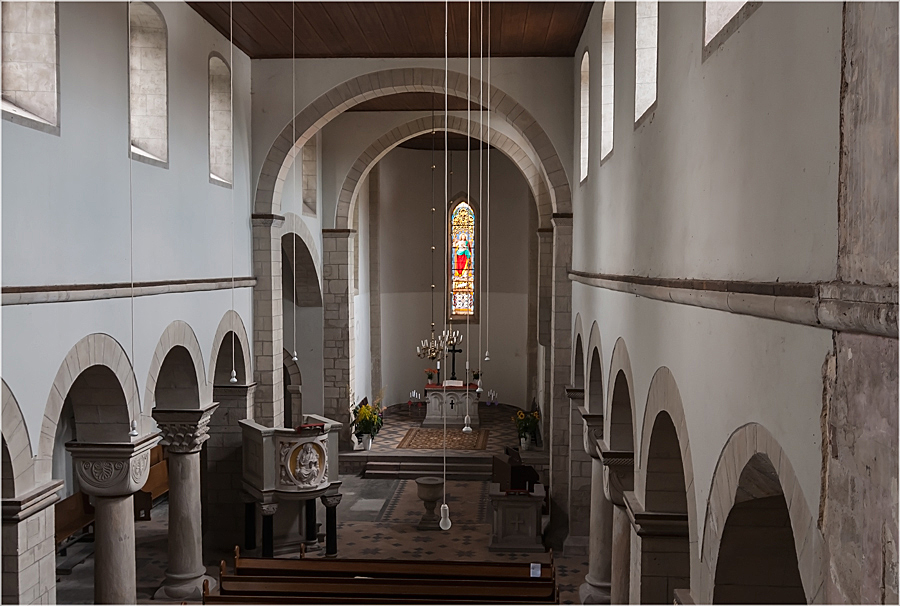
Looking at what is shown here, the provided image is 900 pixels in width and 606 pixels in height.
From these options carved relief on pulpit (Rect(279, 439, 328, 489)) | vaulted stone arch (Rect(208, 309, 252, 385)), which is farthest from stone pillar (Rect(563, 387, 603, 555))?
vaulted stone arch (Rect(208, 309, 252, 385))

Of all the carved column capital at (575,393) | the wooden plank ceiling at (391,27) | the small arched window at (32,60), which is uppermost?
the wooden plank ceiling at (391,27)

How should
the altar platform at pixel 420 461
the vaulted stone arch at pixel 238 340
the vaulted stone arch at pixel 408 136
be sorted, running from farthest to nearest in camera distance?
the altar platform at pixel 420 461 → the vaulted stone arch at pixel 408 136 → the vaulted stone arch at pixel 238 340

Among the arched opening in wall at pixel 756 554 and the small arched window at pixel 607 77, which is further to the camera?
the small arched window at pixel 607 77

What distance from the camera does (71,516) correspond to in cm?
1379

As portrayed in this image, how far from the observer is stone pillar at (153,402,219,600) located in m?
11.1

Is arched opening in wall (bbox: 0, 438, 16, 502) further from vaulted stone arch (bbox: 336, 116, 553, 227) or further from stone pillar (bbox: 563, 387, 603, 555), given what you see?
vaulted stone arch (bbox: 336, 116, 553, 227)

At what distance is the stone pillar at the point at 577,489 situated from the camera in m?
12.9

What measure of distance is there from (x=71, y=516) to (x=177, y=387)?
439 cm

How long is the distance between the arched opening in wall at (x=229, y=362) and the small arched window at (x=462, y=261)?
40.5 ft

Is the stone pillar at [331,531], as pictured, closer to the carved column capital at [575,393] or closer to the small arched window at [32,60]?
the carved column capital at [575,393]

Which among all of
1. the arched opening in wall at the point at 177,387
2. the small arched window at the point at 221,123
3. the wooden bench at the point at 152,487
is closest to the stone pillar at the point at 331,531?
the wooden bench at the point at 152,487

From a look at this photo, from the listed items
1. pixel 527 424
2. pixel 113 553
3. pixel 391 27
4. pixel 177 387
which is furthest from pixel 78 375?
pixel 527 424

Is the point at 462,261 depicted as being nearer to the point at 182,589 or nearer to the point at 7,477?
the point at 182,589

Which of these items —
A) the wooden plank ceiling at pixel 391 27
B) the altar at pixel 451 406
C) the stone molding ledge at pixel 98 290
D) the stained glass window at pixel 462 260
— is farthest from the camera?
the stained glass window at pixel 462 260
